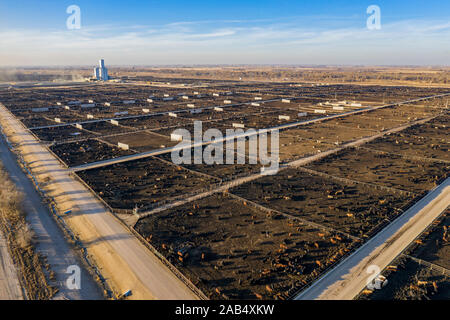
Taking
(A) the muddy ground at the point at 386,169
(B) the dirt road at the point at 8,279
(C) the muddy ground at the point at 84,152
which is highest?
(C) the muddy ground at the point at 84,152

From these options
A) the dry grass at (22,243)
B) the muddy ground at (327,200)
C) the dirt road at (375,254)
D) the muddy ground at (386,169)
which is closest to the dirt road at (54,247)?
the dry grass at (22,243)

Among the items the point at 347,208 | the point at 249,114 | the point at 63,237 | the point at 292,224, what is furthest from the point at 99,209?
the point at 249,114

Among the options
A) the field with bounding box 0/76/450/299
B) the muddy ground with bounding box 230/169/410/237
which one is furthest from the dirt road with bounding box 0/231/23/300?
the muddy ground with bounding box 230/169/410/237

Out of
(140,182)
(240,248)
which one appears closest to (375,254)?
(240,248)

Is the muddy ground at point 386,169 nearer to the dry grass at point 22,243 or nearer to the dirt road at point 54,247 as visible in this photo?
the dirt road at point 54,247

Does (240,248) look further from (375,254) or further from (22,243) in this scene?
(22,243)

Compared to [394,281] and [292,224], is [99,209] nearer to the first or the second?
[292,224]

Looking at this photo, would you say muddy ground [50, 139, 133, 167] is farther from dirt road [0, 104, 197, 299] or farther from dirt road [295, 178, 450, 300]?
dirt road [295, 178, 450, 300]
